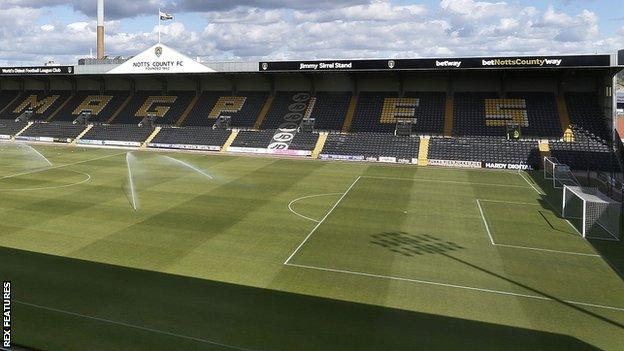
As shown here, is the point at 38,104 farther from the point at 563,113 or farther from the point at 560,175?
the point at 563,113

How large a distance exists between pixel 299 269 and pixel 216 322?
4.60 m

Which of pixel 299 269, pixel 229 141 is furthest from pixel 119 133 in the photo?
pixel 299 269

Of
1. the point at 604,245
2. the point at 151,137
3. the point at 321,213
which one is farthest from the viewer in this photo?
the point at 151,137

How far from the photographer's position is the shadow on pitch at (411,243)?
60.1ft

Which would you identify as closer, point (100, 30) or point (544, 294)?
point (544, 294)

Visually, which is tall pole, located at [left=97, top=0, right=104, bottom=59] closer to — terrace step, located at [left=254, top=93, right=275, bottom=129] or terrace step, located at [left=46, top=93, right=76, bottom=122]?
terrace step, located at [left=46, top=93, right=76, bottom=122]

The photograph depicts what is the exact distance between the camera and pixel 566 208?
79.7 feet

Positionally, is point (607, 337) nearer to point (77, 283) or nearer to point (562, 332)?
point (562, 332)

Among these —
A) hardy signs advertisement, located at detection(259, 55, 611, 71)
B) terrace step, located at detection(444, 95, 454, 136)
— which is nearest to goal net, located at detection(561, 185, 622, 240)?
hardy signs advertisement, located at detection(259, 55, 611, 71)

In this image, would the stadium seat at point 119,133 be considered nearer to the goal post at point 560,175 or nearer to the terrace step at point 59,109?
the terrace step at point 59,109

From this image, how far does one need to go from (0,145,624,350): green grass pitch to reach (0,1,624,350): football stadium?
0.29 ft

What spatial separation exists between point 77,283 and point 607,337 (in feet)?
49.0

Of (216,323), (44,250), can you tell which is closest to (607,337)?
(216,323)

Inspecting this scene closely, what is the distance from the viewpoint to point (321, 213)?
23.8 metres
